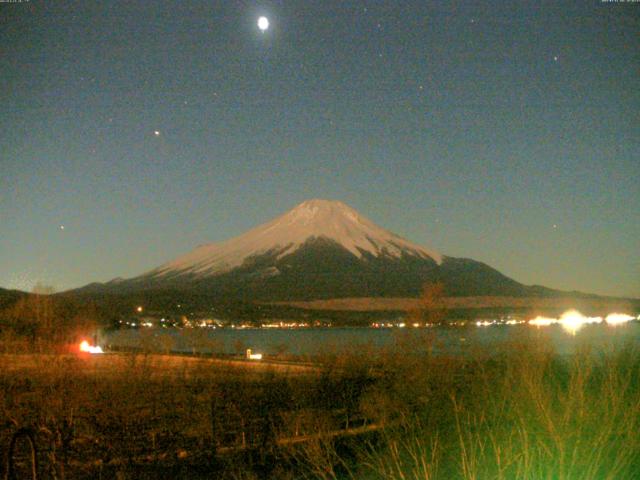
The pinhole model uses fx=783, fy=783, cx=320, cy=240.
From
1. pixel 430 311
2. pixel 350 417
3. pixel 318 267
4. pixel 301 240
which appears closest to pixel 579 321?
pixel 350 417

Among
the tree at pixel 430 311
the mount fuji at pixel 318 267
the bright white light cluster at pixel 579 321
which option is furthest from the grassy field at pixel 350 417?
the mount fuji at pixel 318 267

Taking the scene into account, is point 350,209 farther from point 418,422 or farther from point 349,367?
point 418,422

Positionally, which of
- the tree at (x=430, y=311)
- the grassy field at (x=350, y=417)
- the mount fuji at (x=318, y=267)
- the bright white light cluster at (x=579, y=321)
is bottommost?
the grassy field at (x=350, y=417)

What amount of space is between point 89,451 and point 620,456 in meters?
8.07

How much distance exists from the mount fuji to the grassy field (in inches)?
2947

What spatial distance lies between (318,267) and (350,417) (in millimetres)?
103771

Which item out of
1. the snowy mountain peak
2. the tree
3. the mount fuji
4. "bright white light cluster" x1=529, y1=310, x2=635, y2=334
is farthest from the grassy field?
the snowy mountain peak

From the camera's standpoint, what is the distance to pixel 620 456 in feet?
16.3

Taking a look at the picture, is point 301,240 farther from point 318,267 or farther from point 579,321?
point 579,321

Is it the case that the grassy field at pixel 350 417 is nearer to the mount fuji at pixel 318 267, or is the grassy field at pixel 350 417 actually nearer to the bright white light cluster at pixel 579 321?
the bright white light cluster at pixel 579 321

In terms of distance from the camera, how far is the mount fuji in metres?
107

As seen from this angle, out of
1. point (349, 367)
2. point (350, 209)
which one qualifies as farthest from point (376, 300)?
point (349, 367)

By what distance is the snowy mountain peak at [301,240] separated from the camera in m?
128

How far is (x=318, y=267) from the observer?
119 metres
